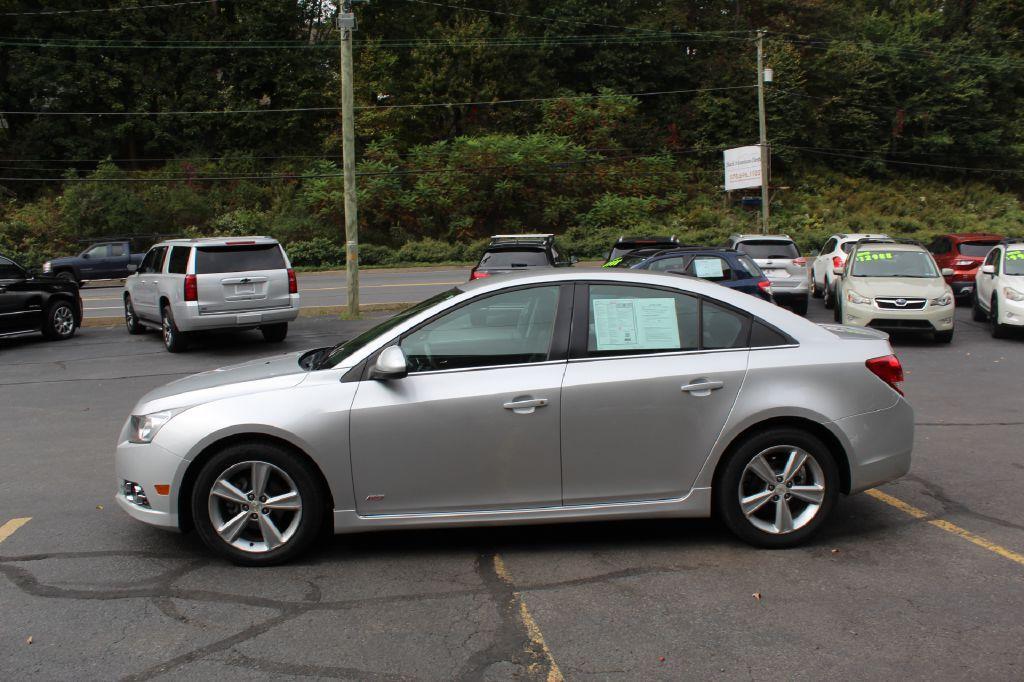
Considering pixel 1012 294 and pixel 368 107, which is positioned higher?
pixel 368 107

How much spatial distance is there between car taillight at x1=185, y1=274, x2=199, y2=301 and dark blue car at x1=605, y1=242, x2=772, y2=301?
714 cm

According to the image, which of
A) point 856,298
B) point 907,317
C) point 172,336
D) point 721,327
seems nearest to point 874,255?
point 856,298

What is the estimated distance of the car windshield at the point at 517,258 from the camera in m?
15.9

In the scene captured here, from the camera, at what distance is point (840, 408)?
5.05 m

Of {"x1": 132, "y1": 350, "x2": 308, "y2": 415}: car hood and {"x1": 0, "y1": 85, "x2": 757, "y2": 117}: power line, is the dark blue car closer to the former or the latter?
{"x1": 132, "y1": 350, "x2": 308, "y2": 415}: car hood

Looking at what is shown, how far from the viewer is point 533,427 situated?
4812 millimetres

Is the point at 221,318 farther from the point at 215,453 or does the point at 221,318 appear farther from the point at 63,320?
the point at 215,453

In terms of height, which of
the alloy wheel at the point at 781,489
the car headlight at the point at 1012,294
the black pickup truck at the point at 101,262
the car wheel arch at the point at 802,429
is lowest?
the alloy wheel at the point at 781,489

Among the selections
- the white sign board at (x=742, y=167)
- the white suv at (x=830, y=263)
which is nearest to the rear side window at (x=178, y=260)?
the white suv at (x=830, y=263)

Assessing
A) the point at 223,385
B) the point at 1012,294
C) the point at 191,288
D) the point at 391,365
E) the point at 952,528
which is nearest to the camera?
the point at 391,365

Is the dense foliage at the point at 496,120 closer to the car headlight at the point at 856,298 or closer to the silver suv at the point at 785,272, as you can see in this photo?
the silver suv at the point at 785,272

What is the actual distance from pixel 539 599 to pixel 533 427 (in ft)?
3.06

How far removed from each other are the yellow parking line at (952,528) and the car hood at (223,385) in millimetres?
4029

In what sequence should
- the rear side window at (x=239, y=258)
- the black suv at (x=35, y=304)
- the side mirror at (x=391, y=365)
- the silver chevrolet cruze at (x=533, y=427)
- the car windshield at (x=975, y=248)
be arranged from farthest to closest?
the car windshield at (x=975, y=248)
the black suv at (x=35, y=304)
the rear side window at (x=239, y=258)
the silver chevrolet cruze at (x=533, y=427)
the side mirror at (x=391, y=365)
